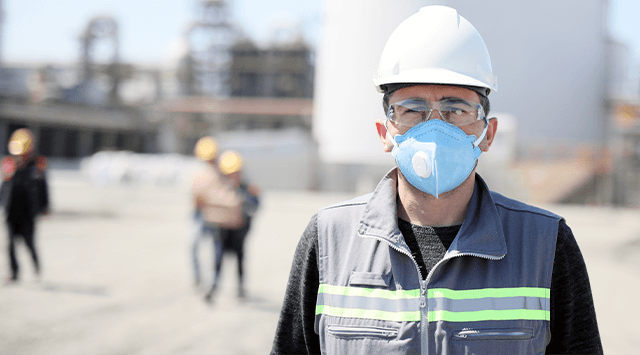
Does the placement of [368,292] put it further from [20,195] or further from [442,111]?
[20,195]

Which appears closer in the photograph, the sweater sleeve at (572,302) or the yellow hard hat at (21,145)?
the sweater sleeve at (572,302)

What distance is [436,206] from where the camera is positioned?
67.5 inches

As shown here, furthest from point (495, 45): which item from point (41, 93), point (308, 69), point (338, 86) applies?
point (41, 93)

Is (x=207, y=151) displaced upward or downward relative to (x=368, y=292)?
upward

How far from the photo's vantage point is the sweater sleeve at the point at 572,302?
5.11 ft

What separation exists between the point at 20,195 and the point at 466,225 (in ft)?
22.7

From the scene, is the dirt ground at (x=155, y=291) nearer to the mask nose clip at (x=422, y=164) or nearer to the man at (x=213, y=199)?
the man at (x=213, y=199)

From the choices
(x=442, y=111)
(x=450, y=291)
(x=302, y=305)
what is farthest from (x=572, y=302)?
(x=302, y=305)

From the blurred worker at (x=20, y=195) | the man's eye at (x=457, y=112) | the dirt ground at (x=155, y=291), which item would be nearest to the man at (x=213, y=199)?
the dirt ground at (x=155, y=291)

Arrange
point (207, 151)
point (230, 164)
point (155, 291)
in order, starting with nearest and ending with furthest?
point (230, 164) → point (207, 151) → point (155, 291)

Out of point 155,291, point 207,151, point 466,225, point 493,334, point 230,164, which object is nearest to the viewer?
point 493,334

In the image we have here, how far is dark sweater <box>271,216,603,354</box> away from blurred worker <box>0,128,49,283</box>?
636 cm

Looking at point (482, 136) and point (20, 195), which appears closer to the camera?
point (482, 136)

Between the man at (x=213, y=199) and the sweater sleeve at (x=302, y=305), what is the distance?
4512mm
